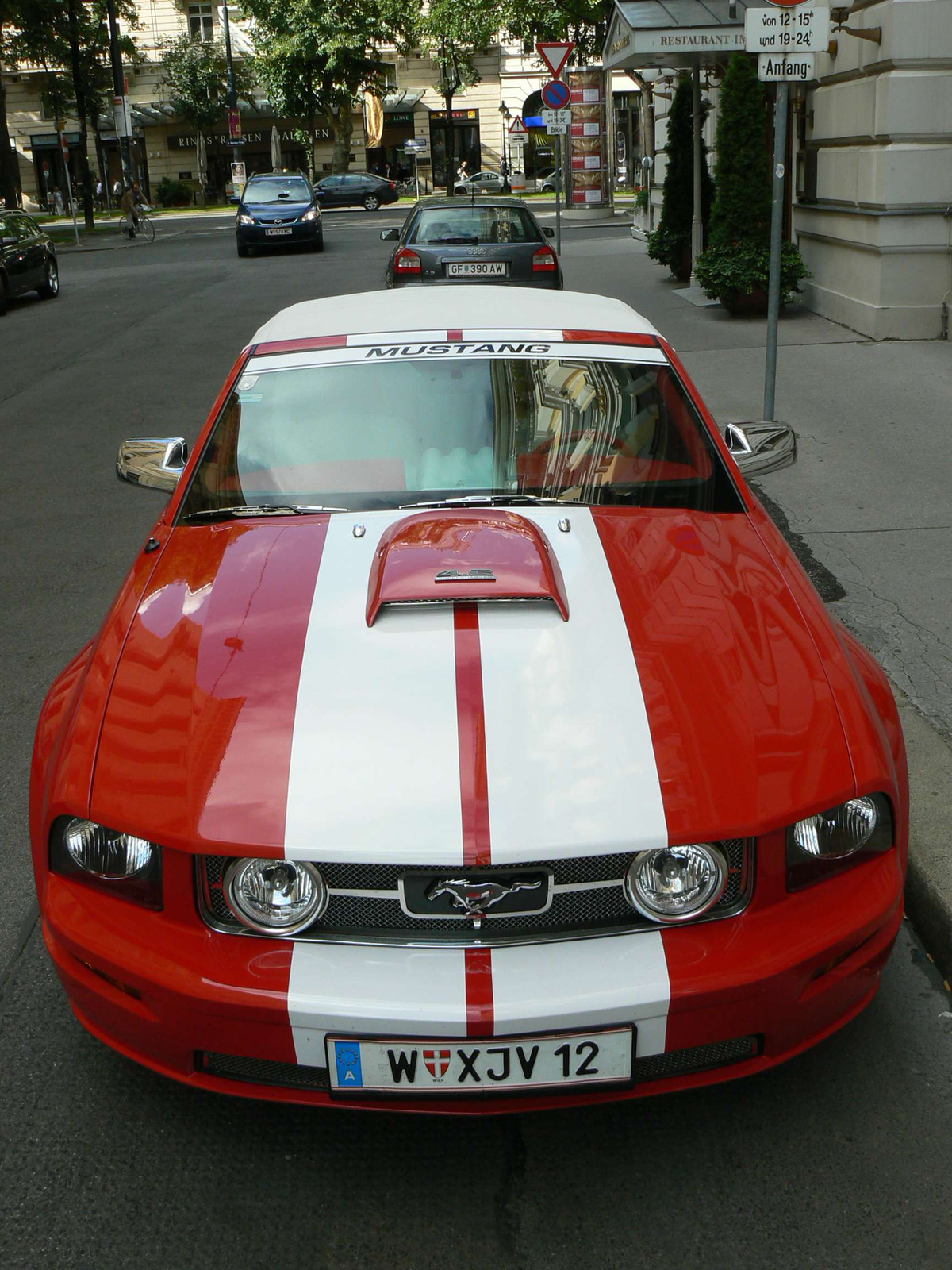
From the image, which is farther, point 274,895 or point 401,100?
point 401,100

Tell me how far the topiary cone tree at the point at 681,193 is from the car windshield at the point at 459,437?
1512cm

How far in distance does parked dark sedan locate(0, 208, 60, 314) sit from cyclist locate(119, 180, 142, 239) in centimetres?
1416

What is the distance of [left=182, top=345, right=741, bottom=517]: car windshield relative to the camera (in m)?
3.52

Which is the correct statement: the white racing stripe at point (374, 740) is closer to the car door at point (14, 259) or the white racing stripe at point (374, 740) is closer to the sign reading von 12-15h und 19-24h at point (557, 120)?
the car door at point (14, 259)

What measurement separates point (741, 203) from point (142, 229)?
2710 cm

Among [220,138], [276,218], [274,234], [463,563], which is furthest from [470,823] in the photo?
[220,138]

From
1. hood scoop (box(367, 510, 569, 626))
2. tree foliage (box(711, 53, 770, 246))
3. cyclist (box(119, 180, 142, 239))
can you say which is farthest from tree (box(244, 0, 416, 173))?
hood scoop (box(367, 510, 569, 626))

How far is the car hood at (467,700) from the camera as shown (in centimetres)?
234

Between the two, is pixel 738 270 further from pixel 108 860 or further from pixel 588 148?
pixel 588 148

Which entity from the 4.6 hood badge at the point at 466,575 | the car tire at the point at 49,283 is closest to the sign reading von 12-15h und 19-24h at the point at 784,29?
the 4.6 hood badge at the point at 466,575

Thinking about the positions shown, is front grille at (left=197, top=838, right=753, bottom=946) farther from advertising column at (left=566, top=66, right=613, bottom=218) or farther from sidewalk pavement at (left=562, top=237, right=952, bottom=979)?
advertising column at (left=566, top=66, right=613, bottom=218)

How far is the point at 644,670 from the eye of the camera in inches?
104

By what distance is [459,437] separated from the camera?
3.59m

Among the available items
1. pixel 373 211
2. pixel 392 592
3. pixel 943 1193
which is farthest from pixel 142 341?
pixel 373 211
